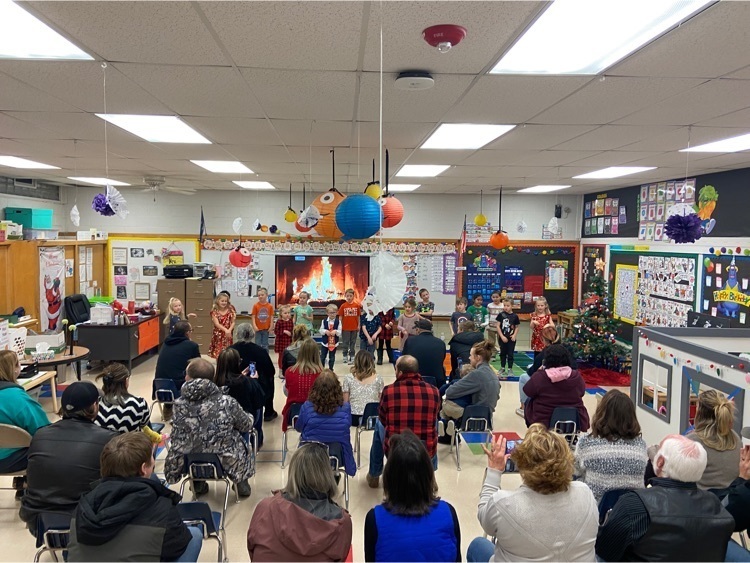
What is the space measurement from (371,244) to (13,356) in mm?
7986

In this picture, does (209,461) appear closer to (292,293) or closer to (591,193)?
(292,293)

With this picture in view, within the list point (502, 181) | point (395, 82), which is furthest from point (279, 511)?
point (502, 181)

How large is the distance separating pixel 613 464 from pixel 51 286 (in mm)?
9723

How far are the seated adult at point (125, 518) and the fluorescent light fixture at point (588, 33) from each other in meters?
2.85

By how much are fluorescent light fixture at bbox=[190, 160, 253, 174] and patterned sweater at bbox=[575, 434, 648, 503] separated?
5.74 meters

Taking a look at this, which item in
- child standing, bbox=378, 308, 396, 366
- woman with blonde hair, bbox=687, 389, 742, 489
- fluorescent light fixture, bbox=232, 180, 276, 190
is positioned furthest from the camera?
fluorescent light fixture, bbox=232, 180, 276, 190

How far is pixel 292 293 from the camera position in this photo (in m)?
11.0

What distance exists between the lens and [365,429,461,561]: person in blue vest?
2.13 m

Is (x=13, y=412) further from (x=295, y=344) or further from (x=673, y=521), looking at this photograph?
(x=673, y=521)

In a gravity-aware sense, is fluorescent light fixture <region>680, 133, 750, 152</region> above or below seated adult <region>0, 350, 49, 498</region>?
above

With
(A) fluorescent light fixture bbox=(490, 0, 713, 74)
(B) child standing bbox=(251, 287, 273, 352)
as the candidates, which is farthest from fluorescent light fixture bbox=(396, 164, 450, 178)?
(A) fluorescent light fixture bbox=(490, 0, 713, 74)

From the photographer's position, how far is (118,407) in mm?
3668

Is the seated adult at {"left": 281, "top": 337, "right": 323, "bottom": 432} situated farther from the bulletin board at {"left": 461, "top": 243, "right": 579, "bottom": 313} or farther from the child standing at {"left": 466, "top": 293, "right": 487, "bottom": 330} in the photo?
the bulletin board at {"left": 461, "top": 243, "right": 579, "bottom": 313}

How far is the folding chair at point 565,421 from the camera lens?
14.8 ft
